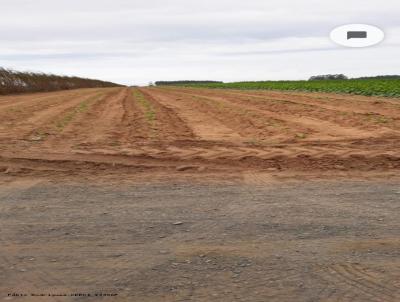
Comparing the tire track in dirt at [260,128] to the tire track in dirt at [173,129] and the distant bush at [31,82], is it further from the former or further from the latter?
the distant bush at [31,82]

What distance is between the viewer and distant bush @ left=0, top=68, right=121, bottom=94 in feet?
152

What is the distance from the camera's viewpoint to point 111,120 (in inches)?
658

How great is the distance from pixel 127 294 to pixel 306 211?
94.3 inches

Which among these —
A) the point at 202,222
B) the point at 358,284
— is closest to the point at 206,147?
the point at 202,222

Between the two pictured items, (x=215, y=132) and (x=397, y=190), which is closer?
(x=397, y=190)

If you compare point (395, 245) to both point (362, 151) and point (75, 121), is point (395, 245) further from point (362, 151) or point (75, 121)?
point (75, 121)

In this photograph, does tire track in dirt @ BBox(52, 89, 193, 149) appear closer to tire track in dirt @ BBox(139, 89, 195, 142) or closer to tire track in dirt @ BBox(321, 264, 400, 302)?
tire track in dirt @ BBox(139, 89, 195, 142)

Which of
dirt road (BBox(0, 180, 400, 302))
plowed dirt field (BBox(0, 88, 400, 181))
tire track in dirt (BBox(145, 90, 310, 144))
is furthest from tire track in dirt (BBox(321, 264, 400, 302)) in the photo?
tire track in dirt (BBox(145, 90, 310, 144))

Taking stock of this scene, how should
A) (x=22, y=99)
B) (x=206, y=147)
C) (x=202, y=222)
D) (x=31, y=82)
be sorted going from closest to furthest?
(x=202, y=222) → (x=206, y=147) → (x=22, y=99) → (x=31, y=82)

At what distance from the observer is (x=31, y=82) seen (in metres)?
54.9

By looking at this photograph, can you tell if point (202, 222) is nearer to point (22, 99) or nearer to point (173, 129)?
point (173, 129)

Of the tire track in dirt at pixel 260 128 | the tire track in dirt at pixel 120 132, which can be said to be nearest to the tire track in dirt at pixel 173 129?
the tire track in dirt at pixel 120 132

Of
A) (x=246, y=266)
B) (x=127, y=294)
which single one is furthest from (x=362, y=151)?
(x=127, y=294)

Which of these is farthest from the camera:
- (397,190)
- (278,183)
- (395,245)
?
(278,183)
